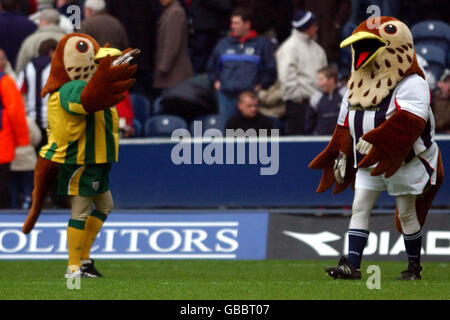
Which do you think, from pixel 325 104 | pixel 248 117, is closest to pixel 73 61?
pixel 248 117

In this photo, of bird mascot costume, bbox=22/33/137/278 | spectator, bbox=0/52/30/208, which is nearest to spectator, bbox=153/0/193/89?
spectator, bbox=0/52/30/208

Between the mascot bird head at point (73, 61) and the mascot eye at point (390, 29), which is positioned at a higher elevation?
the mascot eye at point (390, 29)

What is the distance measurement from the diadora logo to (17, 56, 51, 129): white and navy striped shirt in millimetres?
3523

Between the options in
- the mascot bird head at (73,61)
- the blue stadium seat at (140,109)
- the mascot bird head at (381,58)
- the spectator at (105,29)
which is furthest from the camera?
the blue stadium seat at (140,109)

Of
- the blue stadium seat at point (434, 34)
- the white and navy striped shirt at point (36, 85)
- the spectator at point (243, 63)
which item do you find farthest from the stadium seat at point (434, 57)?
the white and navy striped shirt at point (36, 85)

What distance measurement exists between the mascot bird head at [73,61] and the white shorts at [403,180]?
7.61ft

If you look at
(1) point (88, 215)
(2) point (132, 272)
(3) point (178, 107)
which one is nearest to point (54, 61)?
(1) point (88, 215)

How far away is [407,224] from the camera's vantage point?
344 inches

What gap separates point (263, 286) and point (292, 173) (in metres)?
3.97

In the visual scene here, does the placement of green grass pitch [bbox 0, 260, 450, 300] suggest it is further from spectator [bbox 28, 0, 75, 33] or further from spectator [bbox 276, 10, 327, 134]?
spectator [bbox 28, 0, 75, 33]

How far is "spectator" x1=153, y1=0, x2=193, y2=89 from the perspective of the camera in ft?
45.4

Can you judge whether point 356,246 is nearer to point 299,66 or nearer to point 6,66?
point 299,66

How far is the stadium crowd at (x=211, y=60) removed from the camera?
41.6 ft

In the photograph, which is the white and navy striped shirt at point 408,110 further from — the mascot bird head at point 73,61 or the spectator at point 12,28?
the spectator at point 12,28
